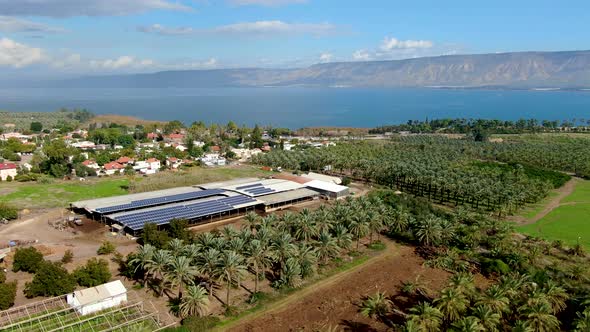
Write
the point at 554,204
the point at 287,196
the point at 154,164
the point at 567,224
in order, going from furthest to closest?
the point at 154,164, the point at 554,204, the point at 287,196, the point at 567,224

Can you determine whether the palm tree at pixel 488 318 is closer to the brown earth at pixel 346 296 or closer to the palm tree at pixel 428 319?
the palm tree at pixel 428 319

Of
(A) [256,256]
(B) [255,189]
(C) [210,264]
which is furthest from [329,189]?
(C) [210,264]

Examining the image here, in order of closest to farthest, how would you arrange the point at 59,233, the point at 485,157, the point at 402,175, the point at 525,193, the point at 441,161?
the point at 59,233 → the point at 525,193 → the point at 402,175 → the point at 441,161 → the point at 485,157

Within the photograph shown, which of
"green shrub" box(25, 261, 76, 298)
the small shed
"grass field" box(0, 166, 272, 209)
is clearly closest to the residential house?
"grass field" box(0, 166, 272, 209)

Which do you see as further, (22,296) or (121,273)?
(121,273)

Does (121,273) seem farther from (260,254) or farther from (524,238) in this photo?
(524,238)

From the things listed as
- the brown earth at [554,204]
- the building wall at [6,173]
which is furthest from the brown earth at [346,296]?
the building wall at [6,173]

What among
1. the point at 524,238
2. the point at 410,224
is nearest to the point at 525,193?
the point at 524,238

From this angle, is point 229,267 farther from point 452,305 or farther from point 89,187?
point 89,187
